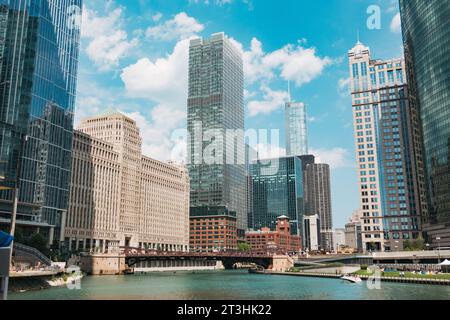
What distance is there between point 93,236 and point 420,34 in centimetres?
16723

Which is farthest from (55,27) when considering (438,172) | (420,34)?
(438,172)

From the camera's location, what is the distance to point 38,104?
147875mm

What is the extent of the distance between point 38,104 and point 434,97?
487 ft

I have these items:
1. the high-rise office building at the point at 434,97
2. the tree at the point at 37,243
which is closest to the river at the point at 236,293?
the tree at the point at 37,243

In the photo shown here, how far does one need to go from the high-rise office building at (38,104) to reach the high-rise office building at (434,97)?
459ft

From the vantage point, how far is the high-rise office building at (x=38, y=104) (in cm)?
13800

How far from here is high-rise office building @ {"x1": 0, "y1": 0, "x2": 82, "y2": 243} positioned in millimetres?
138000

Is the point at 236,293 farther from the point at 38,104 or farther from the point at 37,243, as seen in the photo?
the point at 38,104

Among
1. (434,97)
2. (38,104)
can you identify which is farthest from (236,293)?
(434,97)

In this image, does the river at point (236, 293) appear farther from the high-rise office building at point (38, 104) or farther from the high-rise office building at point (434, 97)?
the high-rise office building at point (434, 97)

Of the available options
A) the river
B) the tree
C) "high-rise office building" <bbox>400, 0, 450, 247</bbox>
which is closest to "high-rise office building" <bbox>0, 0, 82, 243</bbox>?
the tree
